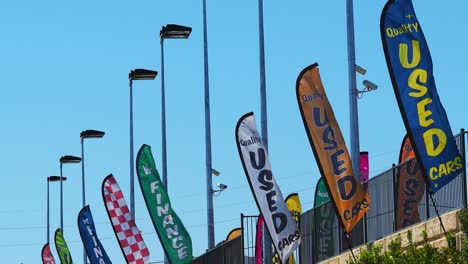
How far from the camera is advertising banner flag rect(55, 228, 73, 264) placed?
234ft

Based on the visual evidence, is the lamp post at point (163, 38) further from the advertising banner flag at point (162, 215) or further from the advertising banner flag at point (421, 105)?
the advertising banner flag at point (421, 105)

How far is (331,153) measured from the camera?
96.7 feet

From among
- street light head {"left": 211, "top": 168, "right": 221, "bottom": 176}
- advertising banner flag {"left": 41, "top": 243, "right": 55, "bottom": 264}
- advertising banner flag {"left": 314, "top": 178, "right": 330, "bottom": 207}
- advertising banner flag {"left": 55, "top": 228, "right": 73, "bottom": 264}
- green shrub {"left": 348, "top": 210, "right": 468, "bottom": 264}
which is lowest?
advertising banner flag {"left": 41, "top": 243, "right": 55, "bottom": 264}

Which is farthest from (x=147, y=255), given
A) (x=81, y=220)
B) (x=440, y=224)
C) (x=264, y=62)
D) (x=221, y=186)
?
(x=440, y=224)

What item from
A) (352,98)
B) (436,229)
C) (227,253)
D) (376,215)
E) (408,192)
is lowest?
(227,253)

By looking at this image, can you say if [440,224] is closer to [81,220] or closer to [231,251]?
[231,251]

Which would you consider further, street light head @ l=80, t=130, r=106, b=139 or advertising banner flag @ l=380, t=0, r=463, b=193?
street light head @ l=80, t=130, r=106, b=139

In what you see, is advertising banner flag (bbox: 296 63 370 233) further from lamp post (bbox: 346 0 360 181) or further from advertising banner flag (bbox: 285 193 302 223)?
advertising banner flag (bbox: 285 193 302 223)

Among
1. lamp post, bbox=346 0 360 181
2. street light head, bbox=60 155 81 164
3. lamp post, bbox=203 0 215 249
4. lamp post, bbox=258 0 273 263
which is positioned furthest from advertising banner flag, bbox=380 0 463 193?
street light head, bbox=60 155 81 164

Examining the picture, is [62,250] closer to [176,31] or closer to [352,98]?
[176,31]

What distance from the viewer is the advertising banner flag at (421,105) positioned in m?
24.9

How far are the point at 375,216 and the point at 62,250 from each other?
42.6 m

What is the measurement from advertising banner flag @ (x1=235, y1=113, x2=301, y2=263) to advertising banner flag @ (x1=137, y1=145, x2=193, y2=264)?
13.2 meters

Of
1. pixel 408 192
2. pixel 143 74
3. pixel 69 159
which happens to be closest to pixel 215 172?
pixel 143 74
